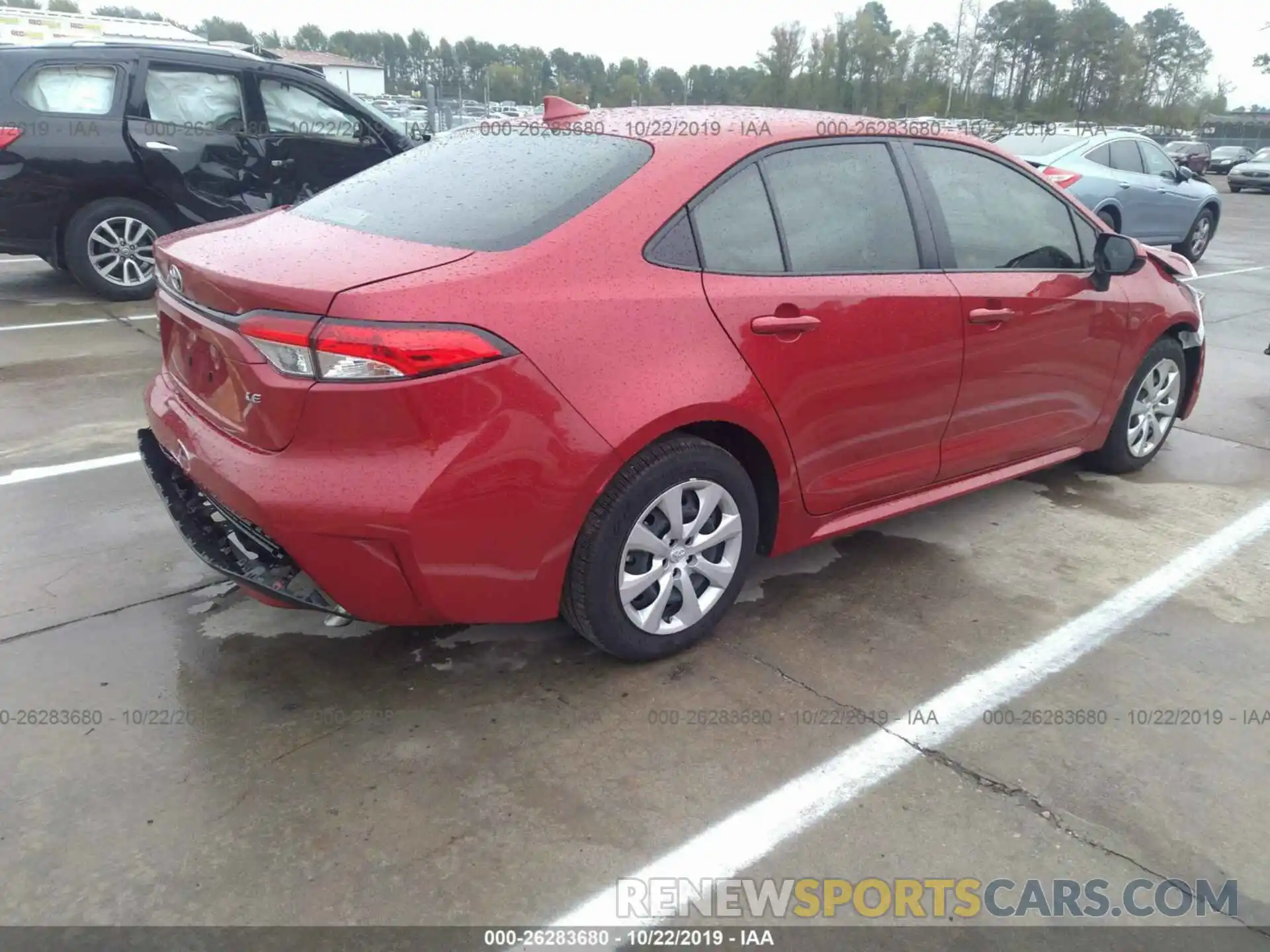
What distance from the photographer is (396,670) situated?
295cm

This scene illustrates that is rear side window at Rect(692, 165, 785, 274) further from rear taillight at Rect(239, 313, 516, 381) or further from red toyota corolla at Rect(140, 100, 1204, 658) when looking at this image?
rear taillight at Rect(239, 313, 516, 381)

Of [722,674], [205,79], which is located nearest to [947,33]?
[205,79]

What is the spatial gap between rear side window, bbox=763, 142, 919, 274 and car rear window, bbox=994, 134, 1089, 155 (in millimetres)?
8726

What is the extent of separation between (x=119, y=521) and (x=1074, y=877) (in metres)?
3.54

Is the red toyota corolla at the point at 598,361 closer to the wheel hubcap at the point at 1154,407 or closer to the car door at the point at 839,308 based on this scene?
the car door at the point at 839,308

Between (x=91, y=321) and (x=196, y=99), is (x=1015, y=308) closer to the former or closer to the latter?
(x=91, y=321)

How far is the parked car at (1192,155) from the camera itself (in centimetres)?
3438

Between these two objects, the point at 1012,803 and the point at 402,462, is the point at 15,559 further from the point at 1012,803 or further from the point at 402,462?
the point at 1012,803

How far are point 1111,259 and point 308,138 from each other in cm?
656

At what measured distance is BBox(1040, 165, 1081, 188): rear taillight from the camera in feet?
34.7

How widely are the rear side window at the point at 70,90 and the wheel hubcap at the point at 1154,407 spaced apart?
719 centimetres

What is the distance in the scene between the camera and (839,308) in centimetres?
307

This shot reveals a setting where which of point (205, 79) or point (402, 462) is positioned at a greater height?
point (205, 79)

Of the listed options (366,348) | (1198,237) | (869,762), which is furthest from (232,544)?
(1198,237)
